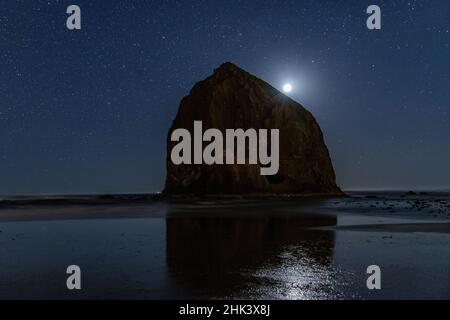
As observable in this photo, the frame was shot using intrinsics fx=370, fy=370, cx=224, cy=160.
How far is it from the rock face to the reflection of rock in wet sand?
84.1m

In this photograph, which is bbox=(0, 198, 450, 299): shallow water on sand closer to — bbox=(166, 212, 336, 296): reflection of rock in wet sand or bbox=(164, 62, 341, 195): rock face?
bbox=(166, 212, 336, 296): reflection of rock in wet sand

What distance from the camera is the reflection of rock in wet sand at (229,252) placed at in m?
9.71

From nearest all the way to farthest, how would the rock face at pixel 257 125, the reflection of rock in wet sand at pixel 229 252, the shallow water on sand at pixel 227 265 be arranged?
Result: the shallow water on sand at pixel 227 265 → the reflection of rock in wet sand at pixel 229 252 → the rock face at pixel 257 125

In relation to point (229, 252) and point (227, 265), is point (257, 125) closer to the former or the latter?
point (229, 252)

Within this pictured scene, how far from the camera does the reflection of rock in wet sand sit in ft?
31.9

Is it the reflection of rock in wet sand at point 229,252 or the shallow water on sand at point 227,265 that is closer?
the shallow water on sand at point 227,265

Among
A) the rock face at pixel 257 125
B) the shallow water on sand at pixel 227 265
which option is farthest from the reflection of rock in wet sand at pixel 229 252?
the rock face at pixel 257 125

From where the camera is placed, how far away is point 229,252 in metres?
14.1

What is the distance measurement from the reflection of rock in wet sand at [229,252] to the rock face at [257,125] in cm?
8415

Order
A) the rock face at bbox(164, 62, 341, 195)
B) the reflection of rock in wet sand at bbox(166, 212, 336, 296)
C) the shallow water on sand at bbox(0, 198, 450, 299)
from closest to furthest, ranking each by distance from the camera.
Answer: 1. the shallow water on sand at bbox(0, 198, 450, 299)
2. the reflection of rock in wet sand at bbox(166, 212, 336, 296)
3. the rock face at bbox(164, 62, 341, 195)

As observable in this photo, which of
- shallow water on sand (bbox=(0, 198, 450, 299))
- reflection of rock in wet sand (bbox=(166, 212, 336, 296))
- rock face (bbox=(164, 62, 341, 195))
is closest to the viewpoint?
shallow water on sand (bbox=(0, 198, 450, 299))

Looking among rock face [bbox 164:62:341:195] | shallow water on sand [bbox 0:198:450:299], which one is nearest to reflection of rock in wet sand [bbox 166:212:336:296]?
shallow water on sand [bbox 0:198:450:299]

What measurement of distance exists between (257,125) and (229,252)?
358 feet

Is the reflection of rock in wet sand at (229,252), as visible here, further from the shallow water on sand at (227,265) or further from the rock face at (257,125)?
the rock face at (257,125)
